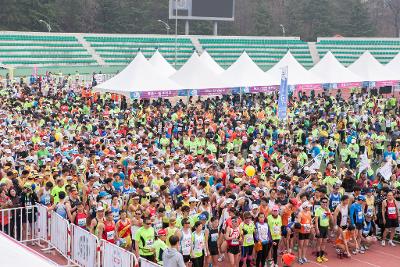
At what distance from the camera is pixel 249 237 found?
37.7ft

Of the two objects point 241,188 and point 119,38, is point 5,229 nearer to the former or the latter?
point 241,188

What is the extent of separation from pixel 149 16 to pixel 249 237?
7033 centimetres

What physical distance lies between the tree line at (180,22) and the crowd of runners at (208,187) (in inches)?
1968

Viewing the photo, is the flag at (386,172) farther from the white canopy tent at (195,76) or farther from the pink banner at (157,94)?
the white canopy tent at (195,76)

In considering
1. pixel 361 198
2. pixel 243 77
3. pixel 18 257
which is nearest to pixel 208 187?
pixel 361 198

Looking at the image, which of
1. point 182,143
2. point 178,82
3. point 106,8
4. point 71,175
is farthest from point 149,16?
point 71,175

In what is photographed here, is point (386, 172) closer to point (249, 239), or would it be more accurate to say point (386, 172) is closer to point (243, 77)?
point (249, 239)

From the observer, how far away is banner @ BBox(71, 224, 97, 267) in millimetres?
11031

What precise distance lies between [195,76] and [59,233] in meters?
20.0

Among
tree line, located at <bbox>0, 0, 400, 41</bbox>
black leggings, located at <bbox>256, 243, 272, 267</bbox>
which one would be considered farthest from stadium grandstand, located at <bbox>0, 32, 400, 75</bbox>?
black leggings, located at <bbox>256, 243, 272, 267</bbox>

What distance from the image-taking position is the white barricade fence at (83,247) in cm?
1099

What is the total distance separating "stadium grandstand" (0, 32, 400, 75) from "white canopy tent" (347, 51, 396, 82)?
18.3 metres

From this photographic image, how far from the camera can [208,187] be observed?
45.5 ft

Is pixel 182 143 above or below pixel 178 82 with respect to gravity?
below
